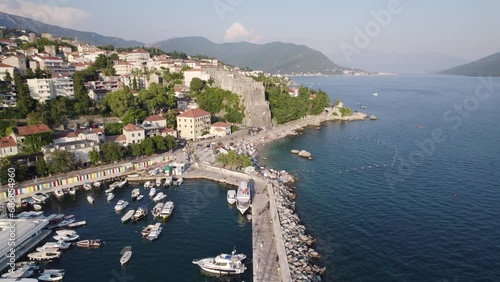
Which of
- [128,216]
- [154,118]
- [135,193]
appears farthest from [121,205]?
[154,118]

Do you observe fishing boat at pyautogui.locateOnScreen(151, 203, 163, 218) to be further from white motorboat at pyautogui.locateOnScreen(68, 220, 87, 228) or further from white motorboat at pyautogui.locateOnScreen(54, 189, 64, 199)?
white motorboat at pyautogui.locateOnScreen(54, 189, 64, 199)

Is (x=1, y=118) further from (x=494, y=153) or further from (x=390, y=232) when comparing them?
(x=494, y=153)

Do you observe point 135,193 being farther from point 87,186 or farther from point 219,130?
point 219,130

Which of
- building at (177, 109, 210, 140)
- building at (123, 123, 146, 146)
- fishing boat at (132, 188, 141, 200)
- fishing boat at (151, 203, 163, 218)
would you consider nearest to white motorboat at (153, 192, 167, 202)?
fishing boat at (151, 203, 163, 218)

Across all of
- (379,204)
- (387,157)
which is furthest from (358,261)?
(387,157)

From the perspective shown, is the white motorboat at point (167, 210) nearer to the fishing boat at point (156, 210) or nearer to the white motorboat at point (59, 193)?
the fishing boat at point (156, 210)

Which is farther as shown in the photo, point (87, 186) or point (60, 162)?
point (60, 162)
